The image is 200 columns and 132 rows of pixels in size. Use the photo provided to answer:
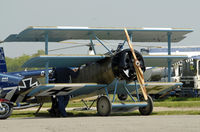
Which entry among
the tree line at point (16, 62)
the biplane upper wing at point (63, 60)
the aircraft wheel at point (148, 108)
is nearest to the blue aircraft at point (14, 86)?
the biplane upper wing at point (63, 60)

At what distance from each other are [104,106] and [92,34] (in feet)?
10.8

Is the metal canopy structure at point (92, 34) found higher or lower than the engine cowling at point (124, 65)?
higher

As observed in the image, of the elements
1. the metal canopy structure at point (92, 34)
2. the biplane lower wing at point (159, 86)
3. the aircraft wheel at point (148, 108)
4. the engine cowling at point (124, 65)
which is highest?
the metal canopy structure at point (92, 34)

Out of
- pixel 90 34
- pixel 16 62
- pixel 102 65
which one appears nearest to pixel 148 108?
pixel 102 65

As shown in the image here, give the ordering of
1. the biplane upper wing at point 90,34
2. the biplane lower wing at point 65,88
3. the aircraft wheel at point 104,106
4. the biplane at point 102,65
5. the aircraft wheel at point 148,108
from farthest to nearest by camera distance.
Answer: the biplane upper wing at point 90,34
the aircraft wheel at point 148,108
the biplane at point 102,65
the biplane lower wing at point 65,88
the aircraft wheel at point 104,106

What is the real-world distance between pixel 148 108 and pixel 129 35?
3036 millimetres

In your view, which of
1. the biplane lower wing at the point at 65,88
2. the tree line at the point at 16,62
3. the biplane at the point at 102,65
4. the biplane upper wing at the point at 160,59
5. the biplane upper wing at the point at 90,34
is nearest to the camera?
the biplane lower wing at the point at 65,88

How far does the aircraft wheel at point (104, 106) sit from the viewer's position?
548 inches

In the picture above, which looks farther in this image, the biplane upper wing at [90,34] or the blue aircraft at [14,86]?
the blue aircraft at [14,86]

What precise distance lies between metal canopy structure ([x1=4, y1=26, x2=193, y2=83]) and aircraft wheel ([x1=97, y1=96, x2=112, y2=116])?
2181 millimetres

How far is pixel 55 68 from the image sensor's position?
1666 centimetres

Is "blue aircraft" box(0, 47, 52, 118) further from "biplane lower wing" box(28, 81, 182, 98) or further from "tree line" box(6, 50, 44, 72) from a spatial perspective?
"tree line" box(6, 50, 44, 72)

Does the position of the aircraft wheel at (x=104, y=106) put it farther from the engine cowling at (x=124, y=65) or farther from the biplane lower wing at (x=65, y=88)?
the engine cowling at (x=124, y=65)

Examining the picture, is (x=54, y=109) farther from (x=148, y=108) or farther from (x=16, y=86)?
(x=148, y=108)
